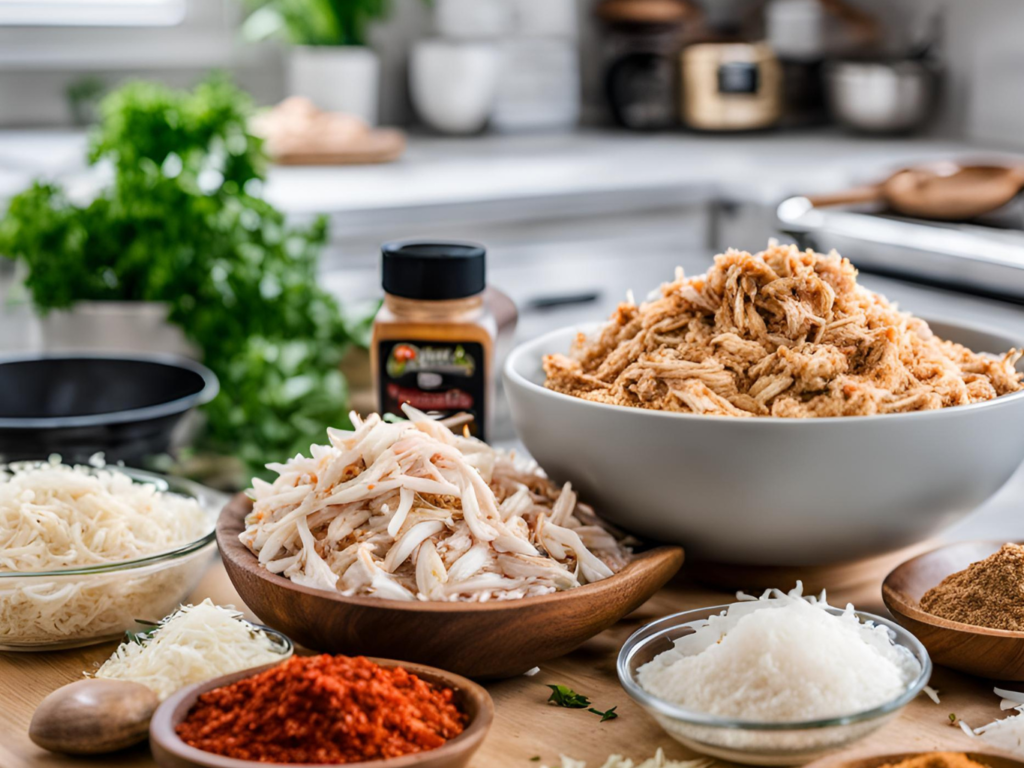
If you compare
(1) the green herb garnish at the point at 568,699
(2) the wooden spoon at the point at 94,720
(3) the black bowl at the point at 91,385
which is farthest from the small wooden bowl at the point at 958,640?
(3) the black bowl at the point at 91,385

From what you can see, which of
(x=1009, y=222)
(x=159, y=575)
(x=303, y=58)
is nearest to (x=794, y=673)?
(x=159, y=575)

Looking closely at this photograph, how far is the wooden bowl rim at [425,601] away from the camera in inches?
Result: 30.8

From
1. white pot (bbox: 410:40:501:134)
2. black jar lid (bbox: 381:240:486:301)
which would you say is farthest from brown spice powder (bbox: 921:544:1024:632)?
white pot (bbox: 410:40:501:134)

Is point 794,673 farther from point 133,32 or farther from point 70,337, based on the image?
point 133,32

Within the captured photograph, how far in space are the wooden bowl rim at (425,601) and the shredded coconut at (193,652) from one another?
0.13 feet

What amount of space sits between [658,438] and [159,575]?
0.40 metres

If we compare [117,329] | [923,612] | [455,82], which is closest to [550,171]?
[455,82]

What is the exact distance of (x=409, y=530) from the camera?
84cm

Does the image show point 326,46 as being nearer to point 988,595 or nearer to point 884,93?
point 884,93

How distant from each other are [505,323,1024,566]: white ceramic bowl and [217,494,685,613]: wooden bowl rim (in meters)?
0.05

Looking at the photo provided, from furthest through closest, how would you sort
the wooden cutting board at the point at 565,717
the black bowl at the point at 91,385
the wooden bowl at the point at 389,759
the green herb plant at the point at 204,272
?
the green herb plant at the point at 204,272, the black bowl at the point at 91,385, the wooden cutting board at the point at 565,717, the wooden bowl at the point at 389,759

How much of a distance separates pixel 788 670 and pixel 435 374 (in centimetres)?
48

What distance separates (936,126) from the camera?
3.73 metres

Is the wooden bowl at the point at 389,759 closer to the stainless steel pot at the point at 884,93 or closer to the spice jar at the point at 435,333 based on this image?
the spice jar at the point at 435,333
